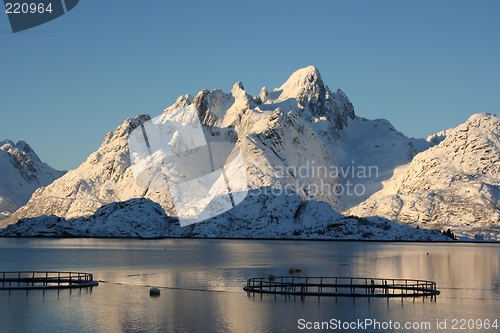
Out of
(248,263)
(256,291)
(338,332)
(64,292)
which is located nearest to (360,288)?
(256,291)

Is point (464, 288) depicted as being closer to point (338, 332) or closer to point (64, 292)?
point (338, 332)

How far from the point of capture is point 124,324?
206 ft

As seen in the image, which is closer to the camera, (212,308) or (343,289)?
(212,308)

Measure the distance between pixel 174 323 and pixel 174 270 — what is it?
6067 centimetres

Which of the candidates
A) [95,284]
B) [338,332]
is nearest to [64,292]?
[95,284]

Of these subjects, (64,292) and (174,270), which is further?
(174,270)

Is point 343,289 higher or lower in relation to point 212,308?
→ higher

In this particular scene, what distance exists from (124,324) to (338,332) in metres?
18.8

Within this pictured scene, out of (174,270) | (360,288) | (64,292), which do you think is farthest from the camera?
(174,270)

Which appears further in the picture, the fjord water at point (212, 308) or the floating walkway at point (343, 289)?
the floating walkway at point (343, 289)

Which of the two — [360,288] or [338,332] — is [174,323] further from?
[360,288]

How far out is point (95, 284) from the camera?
92000 millimetres

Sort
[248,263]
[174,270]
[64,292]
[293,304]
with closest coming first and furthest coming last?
[293,304], [64,292], [174,270], [248,263]

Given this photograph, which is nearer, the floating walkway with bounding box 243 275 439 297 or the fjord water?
the fjord water
